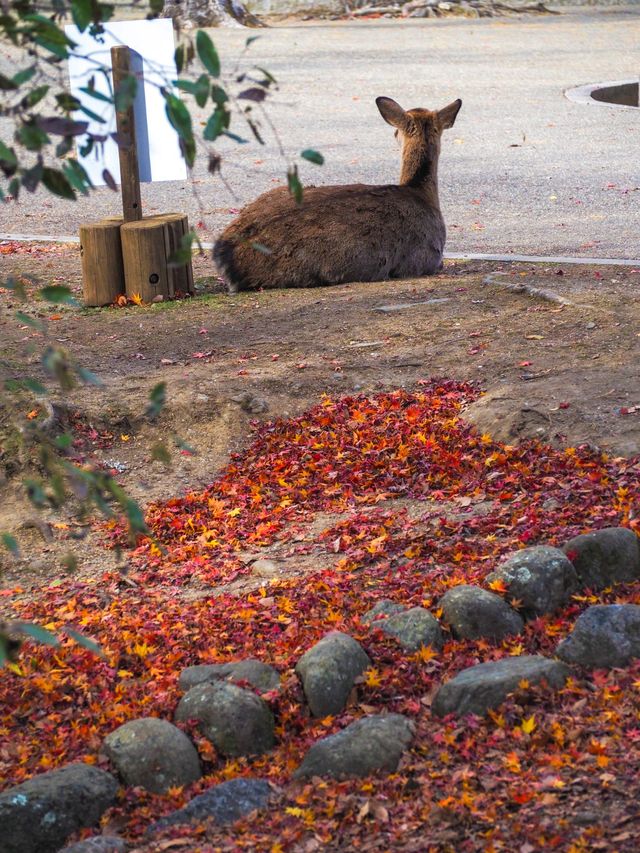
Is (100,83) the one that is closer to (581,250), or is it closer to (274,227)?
(274,227)

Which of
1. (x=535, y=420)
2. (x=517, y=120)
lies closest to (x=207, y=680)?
(x=535, y=420)

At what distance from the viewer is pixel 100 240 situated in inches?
335

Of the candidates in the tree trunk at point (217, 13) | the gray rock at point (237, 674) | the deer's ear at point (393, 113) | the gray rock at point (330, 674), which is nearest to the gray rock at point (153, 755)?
the gray rock at point (237, 674)

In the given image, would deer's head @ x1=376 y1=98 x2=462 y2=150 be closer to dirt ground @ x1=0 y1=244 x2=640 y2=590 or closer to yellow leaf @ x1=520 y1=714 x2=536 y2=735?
dirt ground @ x1=0 y1=244 x2=640 y2=590

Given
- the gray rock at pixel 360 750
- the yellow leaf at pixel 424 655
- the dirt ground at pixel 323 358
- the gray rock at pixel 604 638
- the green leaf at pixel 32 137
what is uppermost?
the green leaf at pixel 32 137

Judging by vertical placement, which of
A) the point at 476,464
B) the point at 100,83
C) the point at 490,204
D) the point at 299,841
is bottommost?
the point at 299,841

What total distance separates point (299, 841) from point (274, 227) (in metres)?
5.83

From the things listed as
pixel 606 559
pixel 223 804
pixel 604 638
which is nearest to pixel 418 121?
pixel 606 559

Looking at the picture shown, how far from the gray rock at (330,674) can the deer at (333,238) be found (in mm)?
4821

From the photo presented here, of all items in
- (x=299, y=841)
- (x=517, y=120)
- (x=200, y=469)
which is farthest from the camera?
(x=517, y=120)

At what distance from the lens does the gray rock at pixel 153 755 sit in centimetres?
383

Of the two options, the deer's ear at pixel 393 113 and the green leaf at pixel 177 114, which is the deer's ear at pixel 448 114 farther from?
the green leaf at pixel 177 114

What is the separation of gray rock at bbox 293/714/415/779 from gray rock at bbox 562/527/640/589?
118cm

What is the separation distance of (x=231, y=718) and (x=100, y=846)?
710 mm
